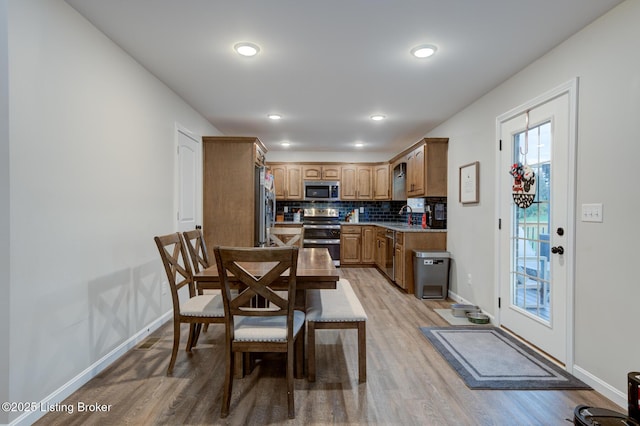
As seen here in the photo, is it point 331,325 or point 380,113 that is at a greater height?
point 380,113

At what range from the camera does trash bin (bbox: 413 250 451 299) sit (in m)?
4.32

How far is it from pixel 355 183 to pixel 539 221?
432 cm

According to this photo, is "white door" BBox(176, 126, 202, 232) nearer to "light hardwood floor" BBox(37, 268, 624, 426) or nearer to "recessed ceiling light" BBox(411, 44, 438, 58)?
"light hardwood floor" BBox(37, 268, 624, 426)

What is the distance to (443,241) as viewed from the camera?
453 centimetres

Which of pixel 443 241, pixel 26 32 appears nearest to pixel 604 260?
pixel 443 241

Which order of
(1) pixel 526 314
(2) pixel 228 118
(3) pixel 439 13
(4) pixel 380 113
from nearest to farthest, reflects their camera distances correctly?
(3) pixel 439 13, (1) pixel 526 314, (4) pixel 380 113, (2) pixel 228 118

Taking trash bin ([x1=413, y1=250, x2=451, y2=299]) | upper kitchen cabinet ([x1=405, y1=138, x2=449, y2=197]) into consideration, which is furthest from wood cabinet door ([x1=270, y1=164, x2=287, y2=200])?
trash bin ([x1=413, y1=250, x2=451, y2=299])

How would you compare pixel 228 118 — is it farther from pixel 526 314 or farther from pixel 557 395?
pixel 557 395

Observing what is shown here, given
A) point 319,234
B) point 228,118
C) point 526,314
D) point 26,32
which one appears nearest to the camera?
point 26,32

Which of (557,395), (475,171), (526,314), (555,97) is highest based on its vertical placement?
(555,97)

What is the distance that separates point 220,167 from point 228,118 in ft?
2.48

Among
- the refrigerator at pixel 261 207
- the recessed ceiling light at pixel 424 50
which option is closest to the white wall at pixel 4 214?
the recessed ceiling light at pixel 424 50

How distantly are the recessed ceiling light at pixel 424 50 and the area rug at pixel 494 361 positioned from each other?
2414 mm

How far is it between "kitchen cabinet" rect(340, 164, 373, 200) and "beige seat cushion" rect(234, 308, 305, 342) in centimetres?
498
